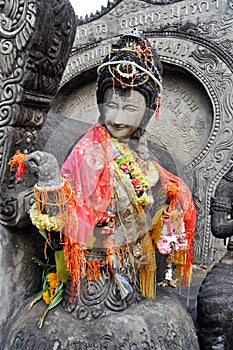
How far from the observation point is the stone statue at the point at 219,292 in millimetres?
1875

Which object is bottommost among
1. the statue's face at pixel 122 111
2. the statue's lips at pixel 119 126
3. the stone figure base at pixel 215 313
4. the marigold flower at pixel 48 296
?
the stone figure base at pixel 215 313

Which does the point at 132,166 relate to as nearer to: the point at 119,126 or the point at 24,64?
the point at 119,126

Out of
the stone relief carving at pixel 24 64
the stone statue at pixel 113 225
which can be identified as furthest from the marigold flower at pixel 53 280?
the stone relief carving at pixel 24 64

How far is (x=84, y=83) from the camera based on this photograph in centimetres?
545

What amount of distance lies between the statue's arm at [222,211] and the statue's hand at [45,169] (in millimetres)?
932

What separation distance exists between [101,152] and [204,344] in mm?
966

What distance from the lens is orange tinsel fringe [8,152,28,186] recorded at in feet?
5.06

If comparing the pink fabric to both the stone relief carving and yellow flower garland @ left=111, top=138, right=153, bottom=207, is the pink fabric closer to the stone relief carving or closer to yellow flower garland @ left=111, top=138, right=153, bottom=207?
yellow flower garland @ left=111, top=138, right=153, bottom=207

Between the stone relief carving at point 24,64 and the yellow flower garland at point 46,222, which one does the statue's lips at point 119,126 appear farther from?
the yellow flower garland at point 46,222

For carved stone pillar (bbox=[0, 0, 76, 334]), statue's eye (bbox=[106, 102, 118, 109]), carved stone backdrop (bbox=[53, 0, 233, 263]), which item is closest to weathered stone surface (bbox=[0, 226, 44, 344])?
carved stone pillar (bbox=[0, 0, 76, 334])

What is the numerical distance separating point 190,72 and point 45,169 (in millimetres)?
3489

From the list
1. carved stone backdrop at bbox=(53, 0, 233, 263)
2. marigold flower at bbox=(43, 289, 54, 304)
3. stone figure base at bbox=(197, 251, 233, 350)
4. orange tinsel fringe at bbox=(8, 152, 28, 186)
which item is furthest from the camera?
carved stone backdrop at bbox=(53, 0, 233, 263)

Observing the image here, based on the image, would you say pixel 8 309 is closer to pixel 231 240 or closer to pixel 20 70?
pixel 20 70

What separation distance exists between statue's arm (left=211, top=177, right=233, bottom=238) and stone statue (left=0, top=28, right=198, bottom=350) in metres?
0.34
